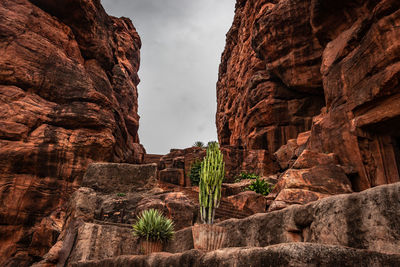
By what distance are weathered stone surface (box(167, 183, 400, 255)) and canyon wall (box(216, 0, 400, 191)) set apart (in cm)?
812

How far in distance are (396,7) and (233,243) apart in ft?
40.1

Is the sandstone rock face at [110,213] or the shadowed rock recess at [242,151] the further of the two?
the sandstone rock face at [110,213]

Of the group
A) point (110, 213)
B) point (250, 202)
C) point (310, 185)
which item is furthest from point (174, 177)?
point (310, 185)

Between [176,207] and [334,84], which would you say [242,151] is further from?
[176,207]

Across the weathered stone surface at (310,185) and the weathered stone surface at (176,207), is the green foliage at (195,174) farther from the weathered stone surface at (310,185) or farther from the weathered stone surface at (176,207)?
the weathered stone surface at (176,207)

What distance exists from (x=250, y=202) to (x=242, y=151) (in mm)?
11036

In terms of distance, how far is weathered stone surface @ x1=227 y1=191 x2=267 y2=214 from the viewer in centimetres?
1283

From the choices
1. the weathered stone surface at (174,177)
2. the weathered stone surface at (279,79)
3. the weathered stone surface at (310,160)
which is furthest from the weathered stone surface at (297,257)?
the weathered stone surface at (279,79)

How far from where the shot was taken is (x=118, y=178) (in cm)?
1100

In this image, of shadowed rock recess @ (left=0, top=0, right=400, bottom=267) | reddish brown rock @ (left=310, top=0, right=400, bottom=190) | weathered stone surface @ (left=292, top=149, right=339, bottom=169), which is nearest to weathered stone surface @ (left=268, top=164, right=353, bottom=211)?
shadowed rock recess @ (left=0, top=0, right=400, bottom=267)

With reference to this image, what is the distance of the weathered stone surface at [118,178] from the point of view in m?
10.8

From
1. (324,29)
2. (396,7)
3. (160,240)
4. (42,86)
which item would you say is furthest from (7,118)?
(396,7)

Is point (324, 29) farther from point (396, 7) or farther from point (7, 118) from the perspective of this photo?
point (7, 118)

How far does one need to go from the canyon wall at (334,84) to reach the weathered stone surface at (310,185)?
5.20 ft
